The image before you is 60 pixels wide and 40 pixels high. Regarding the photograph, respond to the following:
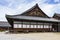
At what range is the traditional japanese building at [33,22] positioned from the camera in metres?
25.3

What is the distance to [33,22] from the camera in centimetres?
2650

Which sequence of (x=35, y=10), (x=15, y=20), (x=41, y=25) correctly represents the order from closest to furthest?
(x=15, y=20) < (x=41, y=25) < (x=35, y=10)

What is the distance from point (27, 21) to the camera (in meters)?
26.2

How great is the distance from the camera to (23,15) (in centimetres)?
2862

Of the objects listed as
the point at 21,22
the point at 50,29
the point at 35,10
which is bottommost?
the point at 50,29

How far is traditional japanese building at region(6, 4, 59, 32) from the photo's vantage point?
25281mm

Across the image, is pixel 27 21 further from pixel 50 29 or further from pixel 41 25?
pixel 50 29

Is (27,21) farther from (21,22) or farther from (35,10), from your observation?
(35,10)

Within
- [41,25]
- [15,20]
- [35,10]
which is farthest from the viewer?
[35,10]

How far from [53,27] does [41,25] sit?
9.91 ft

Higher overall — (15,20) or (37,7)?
(37,7)

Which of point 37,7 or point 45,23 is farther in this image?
point 37,7

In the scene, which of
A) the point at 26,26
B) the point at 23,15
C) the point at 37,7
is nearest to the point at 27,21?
the point at 26,26

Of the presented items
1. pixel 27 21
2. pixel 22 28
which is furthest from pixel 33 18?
pixel 22 28
